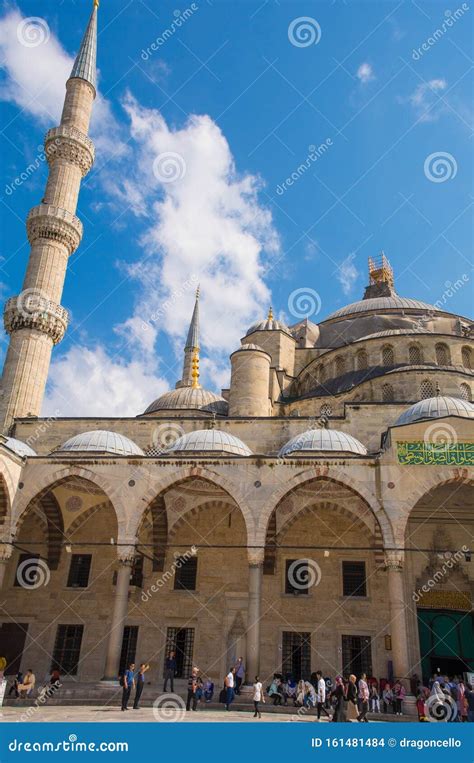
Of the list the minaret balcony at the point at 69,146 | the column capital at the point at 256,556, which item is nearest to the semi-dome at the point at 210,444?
the column capital at the point at 256,556

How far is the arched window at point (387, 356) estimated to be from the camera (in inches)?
709

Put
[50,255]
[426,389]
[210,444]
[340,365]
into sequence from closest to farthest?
[210,444], [426,389], [50,255], [340,365]

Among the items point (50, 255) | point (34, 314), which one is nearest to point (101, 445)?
point (34, 314)

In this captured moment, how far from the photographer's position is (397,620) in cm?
1086

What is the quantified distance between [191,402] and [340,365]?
191 inches

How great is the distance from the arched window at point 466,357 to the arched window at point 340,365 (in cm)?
352

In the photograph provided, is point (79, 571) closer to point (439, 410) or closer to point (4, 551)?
point (4, 551)

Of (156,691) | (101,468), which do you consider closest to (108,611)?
(156,691)

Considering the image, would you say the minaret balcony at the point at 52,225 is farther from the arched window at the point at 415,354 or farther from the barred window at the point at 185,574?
the arched window at the point at 415,354

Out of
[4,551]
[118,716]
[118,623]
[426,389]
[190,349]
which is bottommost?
[118,716]

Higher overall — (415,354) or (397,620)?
(415,354)

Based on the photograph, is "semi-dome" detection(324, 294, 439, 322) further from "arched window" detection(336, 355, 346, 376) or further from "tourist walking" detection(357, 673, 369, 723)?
"tourist walking" detection(357, 673, 369, 723)

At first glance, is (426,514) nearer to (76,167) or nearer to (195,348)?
(76,167)

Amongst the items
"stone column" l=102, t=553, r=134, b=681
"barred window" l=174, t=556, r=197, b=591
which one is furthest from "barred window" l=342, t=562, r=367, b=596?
"stone column" l=102, t=553, r=134, b=681
